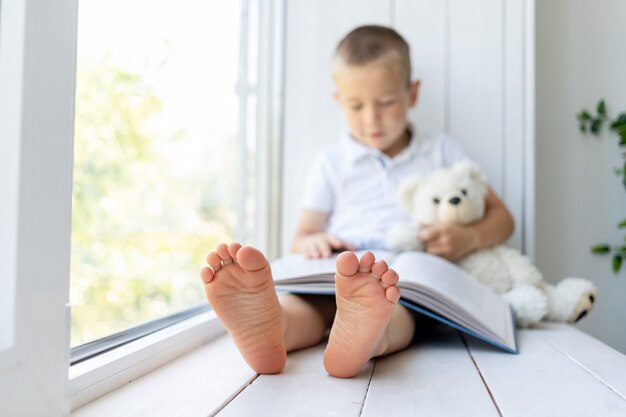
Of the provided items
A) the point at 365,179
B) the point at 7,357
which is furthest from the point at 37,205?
the point at 365,179

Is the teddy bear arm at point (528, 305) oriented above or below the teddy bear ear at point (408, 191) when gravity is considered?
below

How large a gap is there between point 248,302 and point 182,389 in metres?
0.13

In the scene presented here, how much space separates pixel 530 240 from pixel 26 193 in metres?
1.18

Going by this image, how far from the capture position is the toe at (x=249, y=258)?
0.71 metres

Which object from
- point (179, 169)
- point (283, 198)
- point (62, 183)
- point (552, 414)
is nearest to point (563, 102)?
point (283, 198)

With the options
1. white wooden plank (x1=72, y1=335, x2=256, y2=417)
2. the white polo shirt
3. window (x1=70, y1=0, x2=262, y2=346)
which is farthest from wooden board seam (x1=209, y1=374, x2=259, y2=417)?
window (x1=70, y1=0, x2=262, y2=346)

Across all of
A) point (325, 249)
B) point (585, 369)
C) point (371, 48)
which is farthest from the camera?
point (371, 48)

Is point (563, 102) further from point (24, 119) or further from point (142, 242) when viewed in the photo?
point (142, 242)

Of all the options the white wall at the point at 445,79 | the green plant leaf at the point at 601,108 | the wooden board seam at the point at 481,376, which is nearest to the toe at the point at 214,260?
the wooden board seam at the point at 481,376

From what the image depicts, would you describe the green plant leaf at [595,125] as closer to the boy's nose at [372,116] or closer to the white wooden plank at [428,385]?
the boy's nose at [372,116]

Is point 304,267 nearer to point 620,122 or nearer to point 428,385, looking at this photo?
point 428,385

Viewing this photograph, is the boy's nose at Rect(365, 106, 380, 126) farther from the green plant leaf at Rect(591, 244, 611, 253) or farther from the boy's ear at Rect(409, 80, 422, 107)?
the green plant leaf at Rect(591, 244, 611, 253)

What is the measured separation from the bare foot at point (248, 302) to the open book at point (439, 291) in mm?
201

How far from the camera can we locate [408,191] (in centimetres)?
132
